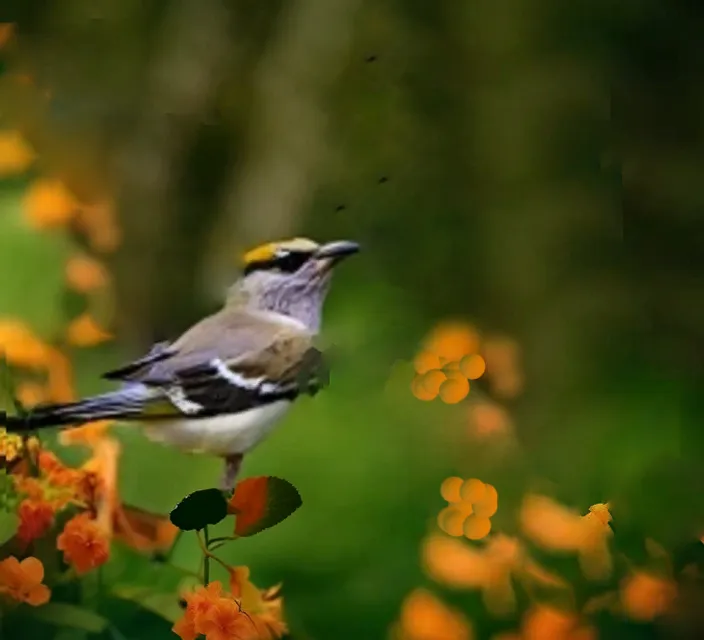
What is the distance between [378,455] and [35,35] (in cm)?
65

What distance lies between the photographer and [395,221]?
1137mm

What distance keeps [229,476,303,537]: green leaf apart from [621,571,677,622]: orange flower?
40 cm

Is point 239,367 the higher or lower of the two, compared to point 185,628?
higher

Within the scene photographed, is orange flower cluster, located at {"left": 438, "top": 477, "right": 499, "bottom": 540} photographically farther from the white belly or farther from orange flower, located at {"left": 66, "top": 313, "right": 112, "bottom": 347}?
orange flower, located at {"left": 66, "top": 313, "right": 112, "bottom": 347}

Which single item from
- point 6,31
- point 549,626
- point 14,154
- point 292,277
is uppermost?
point 6,31

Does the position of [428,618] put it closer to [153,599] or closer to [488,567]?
[488,567]

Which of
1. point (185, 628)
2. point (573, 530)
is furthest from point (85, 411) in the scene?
point (573, 530)

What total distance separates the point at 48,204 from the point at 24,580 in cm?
46

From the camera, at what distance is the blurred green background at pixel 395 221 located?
1.12 m

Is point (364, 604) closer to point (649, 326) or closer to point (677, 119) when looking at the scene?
point (649, 326)

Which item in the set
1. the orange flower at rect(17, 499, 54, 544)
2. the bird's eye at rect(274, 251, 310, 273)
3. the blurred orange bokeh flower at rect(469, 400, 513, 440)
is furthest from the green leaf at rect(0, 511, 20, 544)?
the blurred orange bokeh flower at rect(469, 400, 513, 440)

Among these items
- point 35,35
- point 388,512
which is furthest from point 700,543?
point 35,35

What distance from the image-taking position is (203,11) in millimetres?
1152

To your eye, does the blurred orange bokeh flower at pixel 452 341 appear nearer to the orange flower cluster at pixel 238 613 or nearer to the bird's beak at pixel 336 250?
the bird's beak at pixel 336 250
